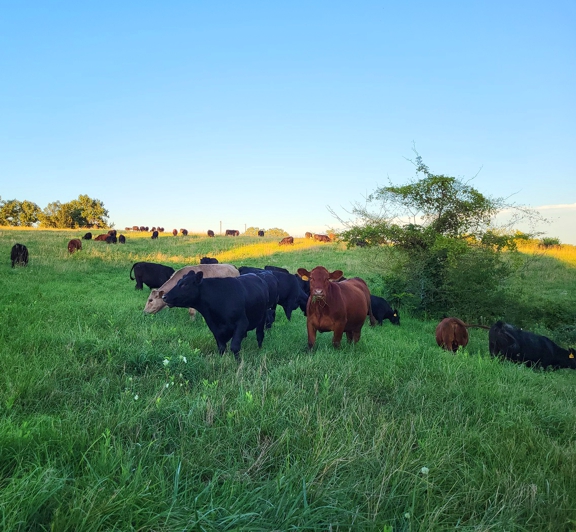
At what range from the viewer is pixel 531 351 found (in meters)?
7.88

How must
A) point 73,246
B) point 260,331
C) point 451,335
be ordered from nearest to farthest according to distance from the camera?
point 260,331, point 451,335, point 73,246

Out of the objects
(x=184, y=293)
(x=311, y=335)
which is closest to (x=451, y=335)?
(x=311, y=335)

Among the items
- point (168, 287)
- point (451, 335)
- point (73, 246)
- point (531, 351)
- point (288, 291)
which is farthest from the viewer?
point (73, 246)

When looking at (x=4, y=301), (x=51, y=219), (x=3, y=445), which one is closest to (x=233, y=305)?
(x=3, y=445)

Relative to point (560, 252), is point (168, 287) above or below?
below

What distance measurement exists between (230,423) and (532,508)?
83.5 inches

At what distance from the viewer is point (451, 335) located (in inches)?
344

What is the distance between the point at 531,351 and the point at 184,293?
695 centimetres

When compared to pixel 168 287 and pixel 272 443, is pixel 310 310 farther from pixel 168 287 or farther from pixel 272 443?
pixel 272 443

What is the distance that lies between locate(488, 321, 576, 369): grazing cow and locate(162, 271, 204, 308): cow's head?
6.07 metres

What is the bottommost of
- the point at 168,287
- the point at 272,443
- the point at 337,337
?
the point at 337,337

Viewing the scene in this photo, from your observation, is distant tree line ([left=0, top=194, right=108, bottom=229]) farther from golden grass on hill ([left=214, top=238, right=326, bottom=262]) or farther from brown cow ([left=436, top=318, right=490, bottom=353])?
brown cow ([left=436, top=318, right=490, bottom=353])

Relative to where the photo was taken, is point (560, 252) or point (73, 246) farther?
point (560, 252)

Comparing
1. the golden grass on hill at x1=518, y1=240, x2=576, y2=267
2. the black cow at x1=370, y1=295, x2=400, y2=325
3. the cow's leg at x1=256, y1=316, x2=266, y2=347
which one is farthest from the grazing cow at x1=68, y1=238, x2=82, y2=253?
the golden grass on hill at x1=518, y1=240, x2=576, y2=267
